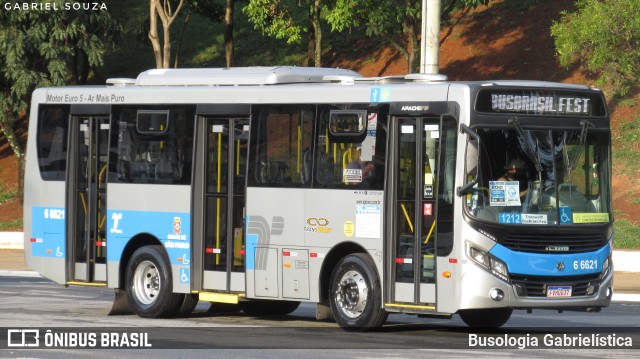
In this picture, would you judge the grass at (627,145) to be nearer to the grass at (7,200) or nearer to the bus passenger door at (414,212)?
the grass at (7,200)

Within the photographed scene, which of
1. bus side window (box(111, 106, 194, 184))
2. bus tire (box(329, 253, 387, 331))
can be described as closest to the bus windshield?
bus tire (box(329, 253, 387, 331))

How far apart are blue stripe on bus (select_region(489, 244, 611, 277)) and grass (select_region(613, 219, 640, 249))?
17.4 m

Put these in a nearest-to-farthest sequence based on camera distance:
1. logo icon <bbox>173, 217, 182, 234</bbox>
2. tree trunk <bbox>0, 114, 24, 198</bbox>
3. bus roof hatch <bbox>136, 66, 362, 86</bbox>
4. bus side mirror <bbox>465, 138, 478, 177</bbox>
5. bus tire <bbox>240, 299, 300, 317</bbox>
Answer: bus side mirror <bbox>465, 138, 478, 177</bbox>
bus roof hatch <bbox>136, 66, 362, 86</bbox>
logo icon <bbox>173, 217, 182, 234</bbox>
bus tire <bbox>240, 299, 300, 317</bbox>
tree trunk <bbox>0, 114, 24, 198</bbox>

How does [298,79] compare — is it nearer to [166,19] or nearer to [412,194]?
[412,194]

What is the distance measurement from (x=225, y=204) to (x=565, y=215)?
4828mm

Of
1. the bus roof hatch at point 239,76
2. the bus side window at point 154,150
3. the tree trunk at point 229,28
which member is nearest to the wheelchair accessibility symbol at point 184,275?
the bus side window at point 154,150

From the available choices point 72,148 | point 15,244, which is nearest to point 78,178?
point 72,148

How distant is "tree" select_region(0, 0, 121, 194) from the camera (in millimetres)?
48844

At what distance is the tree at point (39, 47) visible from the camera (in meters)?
48.8

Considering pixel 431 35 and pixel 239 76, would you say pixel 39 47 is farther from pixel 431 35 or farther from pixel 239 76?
pixel 239 76

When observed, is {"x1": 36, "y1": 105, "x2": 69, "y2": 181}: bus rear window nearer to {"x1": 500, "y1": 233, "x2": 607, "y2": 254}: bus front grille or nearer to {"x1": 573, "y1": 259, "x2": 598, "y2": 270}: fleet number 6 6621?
{"x1": 500, "y1": 233, "x2": 607, "y2": 254}: bus front grille

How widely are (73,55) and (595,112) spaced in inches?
1443
